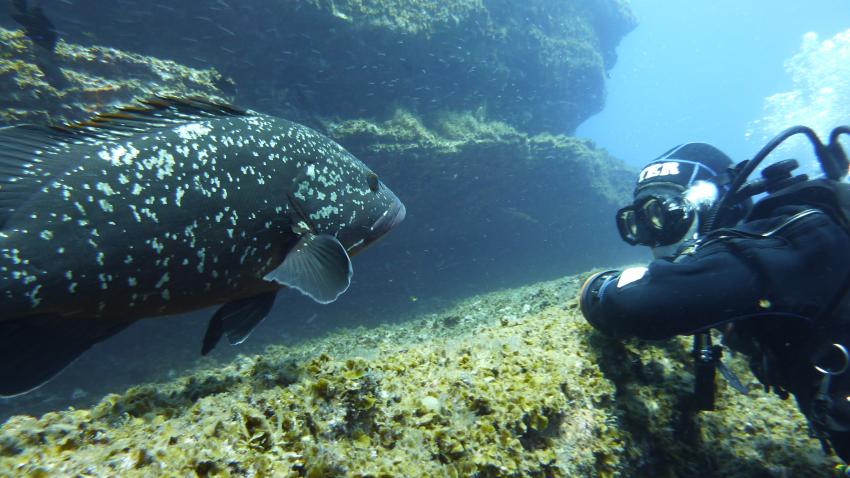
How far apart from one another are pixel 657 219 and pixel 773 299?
1015 millimetres

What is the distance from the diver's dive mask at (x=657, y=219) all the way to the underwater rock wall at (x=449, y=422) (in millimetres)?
844

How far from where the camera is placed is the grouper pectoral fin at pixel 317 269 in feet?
6.08

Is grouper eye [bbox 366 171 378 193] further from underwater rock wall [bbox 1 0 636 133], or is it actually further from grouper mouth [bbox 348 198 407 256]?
underwater rock wall [bbox 1 0 636 133]

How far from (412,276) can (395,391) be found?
44.7 feet

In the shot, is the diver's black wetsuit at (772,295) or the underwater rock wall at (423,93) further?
the underwater rock wall at (423,93)

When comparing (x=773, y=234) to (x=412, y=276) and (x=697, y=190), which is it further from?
(x=412, y=276)

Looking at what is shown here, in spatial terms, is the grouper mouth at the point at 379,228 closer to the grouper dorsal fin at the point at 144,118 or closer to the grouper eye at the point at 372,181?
the grouper eye at the point at 372,181

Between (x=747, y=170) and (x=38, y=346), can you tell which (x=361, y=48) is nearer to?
(x=747, y=170)

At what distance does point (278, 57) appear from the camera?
11.2m

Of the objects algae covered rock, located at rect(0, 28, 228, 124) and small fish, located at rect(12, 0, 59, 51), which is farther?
algae covered rock, located at rect(0, 28, 228, 124)

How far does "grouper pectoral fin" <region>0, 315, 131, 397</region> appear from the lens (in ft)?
5.19

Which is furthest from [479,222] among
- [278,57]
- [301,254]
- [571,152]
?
[301,254]

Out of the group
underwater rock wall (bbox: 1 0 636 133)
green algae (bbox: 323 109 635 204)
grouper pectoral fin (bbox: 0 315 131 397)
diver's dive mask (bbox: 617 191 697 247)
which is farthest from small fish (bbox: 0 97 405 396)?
green algae (bbox: 323 109 635 204)

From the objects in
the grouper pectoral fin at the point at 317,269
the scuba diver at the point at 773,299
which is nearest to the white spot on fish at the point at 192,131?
the grouper pectoral fin at the point at 317,269
